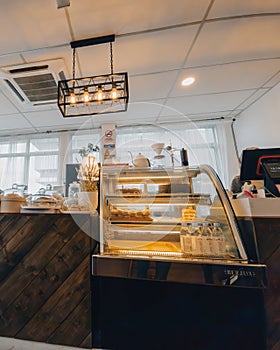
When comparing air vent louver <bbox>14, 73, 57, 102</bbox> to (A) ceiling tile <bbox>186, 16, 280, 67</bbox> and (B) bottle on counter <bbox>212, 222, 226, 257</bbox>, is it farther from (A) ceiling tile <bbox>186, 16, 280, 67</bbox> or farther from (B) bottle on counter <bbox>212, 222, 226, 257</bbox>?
(B) bottle on counter <bbox>212, 222, 226, 257</bbox>

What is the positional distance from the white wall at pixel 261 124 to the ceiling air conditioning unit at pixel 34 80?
3.17 m

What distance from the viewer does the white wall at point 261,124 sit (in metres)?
3.10

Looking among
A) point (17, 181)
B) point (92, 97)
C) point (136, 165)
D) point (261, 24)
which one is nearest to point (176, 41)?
point (261, 24)

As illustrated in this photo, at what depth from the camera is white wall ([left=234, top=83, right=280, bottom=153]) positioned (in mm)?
3098

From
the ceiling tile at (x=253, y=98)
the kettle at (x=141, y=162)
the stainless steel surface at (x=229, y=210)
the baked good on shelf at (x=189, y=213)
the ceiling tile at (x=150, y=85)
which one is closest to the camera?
the stainless steel surface at (x=229, y=210)

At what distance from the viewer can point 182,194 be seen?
4.85 feet

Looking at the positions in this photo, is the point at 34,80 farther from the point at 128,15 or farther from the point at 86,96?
the point at 128,15

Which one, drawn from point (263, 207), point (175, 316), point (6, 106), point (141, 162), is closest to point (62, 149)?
point (6, 106)

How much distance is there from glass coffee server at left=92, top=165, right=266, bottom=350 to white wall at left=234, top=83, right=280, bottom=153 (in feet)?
7.78

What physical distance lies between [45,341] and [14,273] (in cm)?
51

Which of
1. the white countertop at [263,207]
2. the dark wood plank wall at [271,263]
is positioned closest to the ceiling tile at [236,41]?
the white countertop at [263,207]

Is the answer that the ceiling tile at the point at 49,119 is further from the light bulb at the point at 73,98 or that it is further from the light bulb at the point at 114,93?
the light bulb at the point at 114,93

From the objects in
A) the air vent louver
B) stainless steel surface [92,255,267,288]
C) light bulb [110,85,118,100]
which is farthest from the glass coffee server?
the air vent louver

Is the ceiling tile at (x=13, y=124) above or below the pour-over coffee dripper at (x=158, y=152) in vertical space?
above
